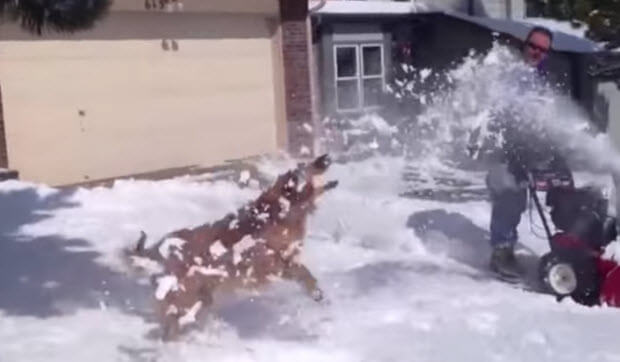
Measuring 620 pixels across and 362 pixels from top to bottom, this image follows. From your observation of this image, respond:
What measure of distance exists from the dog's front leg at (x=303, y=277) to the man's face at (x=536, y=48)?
9.09ft

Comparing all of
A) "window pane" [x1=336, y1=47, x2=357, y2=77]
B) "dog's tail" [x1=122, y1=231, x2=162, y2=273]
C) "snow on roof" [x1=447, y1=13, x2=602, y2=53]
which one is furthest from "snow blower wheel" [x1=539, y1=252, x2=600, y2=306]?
"snow on roof" [x1=447, y1=13, x2=602, y2=53]

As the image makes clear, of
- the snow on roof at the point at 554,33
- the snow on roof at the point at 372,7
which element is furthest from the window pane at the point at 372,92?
the snow on roof at the point at 554,33

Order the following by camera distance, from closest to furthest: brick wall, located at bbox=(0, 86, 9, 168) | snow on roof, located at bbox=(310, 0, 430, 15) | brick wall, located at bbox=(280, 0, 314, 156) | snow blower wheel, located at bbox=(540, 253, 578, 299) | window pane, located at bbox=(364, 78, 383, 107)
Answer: snow blower wheel, located at bbox=(540, 253, 578, 299) < brick wall, located at bbox=(0, 86, 9, 168) < brick wall, located at bbox=(280, 0, 314, 156) < snow on roof, located at bbox=(310, 0, 430, 15) < window pane, located at bbox=(364, 78, 383, 107)

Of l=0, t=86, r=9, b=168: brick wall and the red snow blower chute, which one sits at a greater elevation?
l=0, t=86, r=9, b=168: brick wall

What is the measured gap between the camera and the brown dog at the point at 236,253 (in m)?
6.75

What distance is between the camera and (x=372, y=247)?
9938 millimetres

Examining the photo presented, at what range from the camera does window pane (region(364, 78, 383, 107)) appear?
831 inches

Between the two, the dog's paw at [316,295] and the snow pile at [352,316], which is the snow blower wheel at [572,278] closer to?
the snow pile at [352,316]

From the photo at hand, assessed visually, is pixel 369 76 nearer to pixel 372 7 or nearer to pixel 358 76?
pixel 358 76

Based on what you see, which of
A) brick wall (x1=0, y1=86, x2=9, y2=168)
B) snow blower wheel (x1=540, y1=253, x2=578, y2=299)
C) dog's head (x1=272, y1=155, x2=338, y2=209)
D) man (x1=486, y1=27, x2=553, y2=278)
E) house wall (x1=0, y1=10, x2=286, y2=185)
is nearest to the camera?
dog's head (x1=272, y1=155, x2=338, y2=209)

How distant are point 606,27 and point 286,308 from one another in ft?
26.3

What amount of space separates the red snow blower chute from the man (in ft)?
1.91

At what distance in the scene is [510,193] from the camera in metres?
9.09

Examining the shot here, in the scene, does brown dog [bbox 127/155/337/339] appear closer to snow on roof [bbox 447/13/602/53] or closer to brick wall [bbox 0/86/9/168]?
brick wall [bbox 0/86/9/168]
